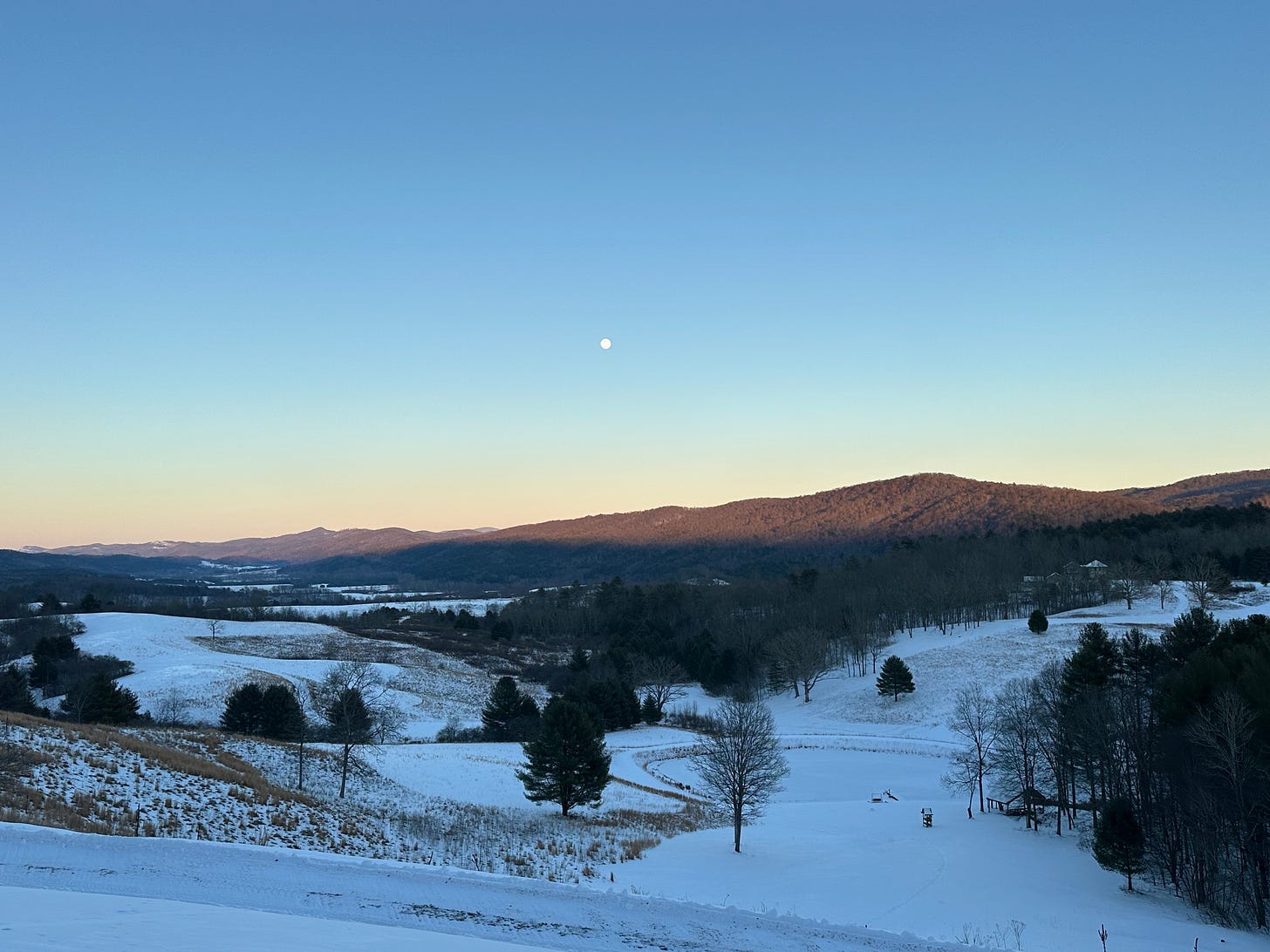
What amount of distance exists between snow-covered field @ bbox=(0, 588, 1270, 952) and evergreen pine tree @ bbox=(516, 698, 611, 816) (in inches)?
46.5

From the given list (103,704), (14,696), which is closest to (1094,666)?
(103,704)

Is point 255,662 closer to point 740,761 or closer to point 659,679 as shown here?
point 659,679

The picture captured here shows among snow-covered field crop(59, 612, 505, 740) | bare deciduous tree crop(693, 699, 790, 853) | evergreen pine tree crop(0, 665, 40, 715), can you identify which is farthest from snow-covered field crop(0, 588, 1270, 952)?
evergreen pine tree crop(0, 665, 40, 715)

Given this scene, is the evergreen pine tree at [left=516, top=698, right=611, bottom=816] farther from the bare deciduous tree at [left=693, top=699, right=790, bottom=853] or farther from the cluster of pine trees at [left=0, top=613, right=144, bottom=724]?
the cluster of pine trees at [left=0, top=613, right=144, bottom=724]

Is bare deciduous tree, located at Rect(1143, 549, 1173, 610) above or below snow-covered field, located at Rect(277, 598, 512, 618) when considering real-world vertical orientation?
above

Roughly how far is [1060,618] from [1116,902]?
60.9m

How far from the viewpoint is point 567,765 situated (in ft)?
96.3

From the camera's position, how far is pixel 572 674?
7469 centimetres

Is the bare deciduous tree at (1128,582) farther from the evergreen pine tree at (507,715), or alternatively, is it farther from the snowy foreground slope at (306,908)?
the snowy foreground slope at (306,908)

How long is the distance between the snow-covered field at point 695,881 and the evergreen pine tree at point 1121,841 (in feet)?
2.38

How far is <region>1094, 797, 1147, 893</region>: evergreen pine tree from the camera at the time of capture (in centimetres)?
2177

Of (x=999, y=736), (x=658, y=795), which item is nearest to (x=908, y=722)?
(x=999, y=736)

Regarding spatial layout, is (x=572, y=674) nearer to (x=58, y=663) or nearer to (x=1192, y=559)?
(x=58, y=663)

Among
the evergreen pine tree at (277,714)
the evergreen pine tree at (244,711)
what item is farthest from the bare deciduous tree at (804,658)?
the evergreen pine tree at (244,711)
